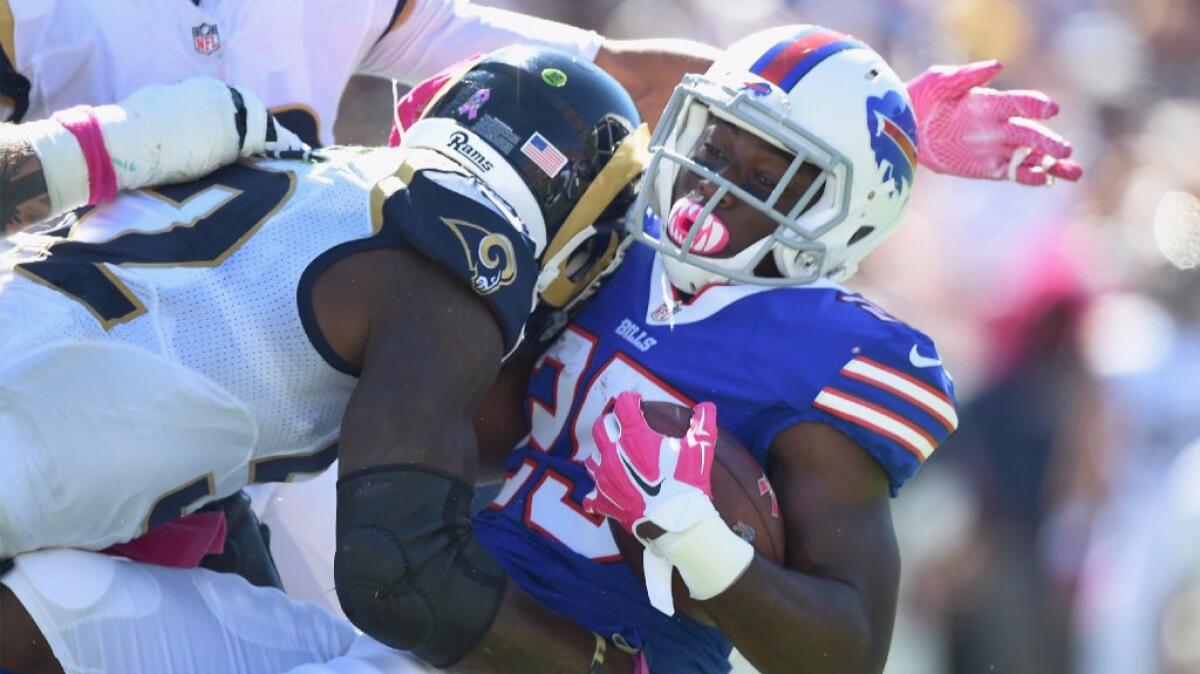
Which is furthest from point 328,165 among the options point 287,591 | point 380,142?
point 380,142

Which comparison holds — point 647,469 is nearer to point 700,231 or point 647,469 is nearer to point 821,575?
point 821,575

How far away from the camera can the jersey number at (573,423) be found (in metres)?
3.09

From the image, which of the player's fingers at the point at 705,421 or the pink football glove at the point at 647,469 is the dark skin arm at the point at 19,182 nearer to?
the pink football glove at the point at 647,469

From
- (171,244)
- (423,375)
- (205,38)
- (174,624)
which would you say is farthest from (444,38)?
(174,624)

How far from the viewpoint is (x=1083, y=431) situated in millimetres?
4582

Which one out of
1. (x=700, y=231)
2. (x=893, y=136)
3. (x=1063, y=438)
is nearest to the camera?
(x=700, y=231)

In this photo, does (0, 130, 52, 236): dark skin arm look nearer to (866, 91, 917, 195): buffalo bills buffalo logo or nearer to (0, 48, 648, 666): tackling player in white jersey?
(0, 48, 648, 666): tackling player in white jersey

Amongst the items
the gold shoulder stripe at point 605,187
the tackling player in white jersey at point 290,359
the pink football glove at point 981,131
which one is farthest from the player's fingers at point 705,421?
the pink football glove at point 981,131

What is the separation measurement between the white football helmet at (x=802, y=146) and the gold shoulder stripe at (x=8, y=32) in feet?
4.57

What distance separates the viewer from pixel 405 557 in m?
2.52

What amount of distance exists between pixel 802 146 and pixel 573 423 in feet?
2.38

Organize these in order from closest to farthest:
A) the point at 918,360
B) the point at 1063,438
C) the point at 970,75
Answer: the point at 918,360 → the point at 970,75 → the point at 1063,438

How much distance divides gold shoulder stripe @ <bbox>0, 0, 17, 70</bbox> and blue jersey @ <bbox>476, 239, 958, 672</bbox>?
1327 mm

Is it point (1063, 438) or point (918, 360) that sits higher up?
point (918, 360)
